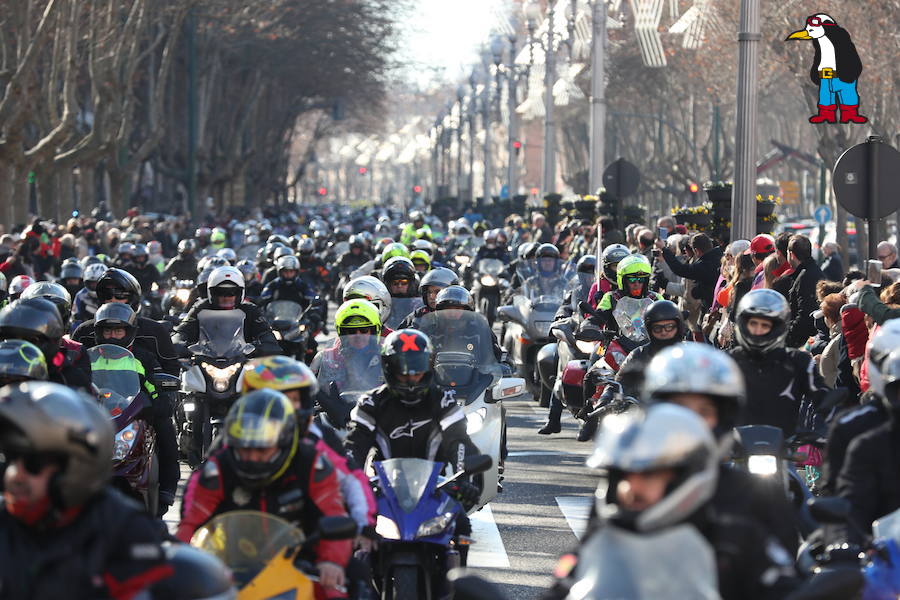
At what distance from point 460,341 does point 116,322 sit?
228cm

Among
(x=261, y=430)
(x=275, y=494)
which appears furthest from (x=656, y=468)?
(x=275, y=494)

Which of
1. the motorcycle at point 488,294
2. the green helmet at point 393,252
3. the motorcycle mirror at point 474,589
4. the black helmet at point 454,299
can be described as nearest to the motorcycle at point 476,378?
the black helmet at point 454,299

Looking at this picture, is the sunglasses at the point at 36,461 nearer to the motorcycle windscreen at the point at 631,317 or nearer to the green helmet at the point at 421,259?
the motorcycle windscreen at the point at 631,317

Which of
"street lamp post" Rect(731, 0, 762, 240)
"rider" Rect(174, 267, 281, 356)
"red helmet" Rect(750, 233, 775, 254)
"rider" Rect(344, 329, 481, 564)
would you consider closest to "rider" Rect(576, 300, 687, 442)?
"rider" Rect(344, 329, 481, 564)

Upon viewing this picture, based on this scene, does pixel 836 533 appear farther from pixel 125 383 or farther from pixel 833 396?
pixel 125 383

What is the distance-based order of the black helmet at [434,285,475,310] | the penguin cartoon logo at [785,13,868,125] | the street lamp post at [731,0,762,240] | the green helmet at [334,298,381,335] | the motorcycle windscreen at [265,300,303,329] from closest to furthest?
the green helmet at [334,298,381,335] < the black helmet at [434,285,475,310] < the street lamp post at [731,0,762,240] < the motorcycle windscreen at [265,300,303,329] < the penguin cartoon logo at [785,13,868,125]

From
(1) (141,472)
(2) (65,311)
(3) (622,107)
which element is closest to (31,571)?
(1) (141,472)

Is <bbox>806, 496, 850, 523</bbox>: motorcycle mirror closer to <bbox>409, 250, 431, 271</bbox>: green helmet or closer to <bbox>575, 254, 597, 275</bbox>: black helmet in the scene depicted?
<bbox>409, 250, 431, 271</bbox>: green helmet

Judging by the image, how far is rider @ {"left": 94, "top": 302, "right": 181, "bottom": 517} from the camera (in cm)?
1112

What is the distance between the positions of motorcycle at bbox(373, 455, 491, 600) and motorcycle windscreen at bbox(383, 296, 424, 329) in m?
7.09

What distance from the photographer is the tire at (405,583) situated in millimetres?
8086

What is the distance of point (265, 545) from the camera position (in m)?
6.55

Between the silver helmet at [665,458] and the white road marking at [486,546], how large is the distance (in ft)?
19.7

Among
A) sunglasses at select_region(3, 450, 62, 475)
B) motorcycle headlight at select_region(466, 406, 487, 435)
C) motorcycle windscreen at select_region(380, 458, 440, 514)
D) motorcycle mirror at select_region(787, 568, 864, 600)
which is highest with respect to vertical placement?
sunglasses at select_region(3, 450, 62, 475)
